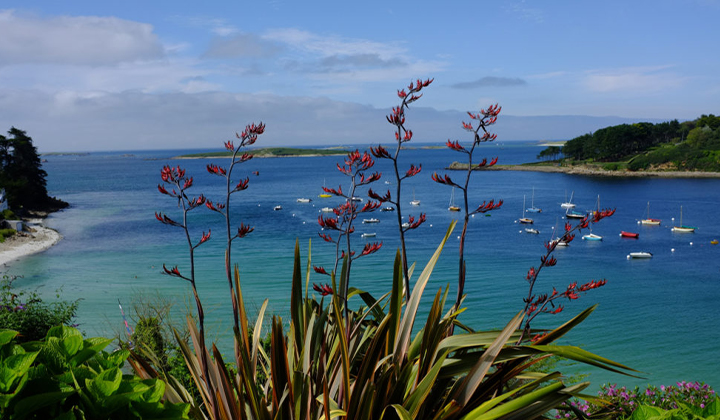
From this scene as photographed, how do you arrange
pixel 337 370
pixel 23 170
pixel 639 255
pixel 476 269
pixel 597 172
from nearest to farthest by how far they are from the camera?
pixel 337 370 < pixel 476 269 < pixel 639 255 < pixel 23 170 < pixel 597 172

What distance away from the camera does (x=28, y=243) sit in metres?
31.6

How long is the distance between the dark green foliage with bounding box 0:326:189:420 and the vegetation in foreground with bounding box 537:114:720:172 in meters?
90.6

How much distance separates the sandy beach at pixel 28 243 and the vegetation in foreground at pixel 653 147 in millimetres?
78933

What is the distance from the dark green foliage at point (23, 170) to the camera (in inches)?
1711

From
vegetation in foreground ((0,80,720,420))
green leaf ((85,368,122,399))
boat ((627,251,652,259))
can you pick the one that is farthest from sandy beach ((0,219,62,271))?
boat ((627,251,652,259))

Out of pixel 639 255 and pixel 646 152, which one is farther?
pixel 646 152

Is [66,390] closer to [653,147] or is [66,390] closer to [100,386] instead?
[100,386]

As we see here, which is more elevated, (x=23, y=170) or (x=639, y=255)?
(x=23, y=170)

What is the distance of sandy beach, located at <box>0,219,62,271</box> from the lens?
28089mm

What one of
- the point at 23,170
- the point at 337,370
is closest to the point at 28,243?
the point at 23,170

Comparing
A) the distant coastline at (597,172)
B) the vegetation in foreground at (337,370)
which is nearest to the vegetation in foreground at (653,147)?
the distant coastline at (597,172)

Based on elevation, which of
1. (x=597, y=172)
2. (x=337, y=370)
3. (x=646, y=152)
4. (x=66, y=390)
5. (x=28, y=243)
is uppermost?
(x=646, y=152)

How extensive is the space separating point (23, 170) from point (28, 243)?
15.9 metres

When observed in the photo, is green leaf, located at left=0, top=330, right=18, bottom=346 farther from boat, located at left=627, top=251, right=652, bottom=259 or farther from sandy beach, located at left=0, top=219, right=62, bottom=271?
boat, located at left=627, top=251, right=652, bottom=259
